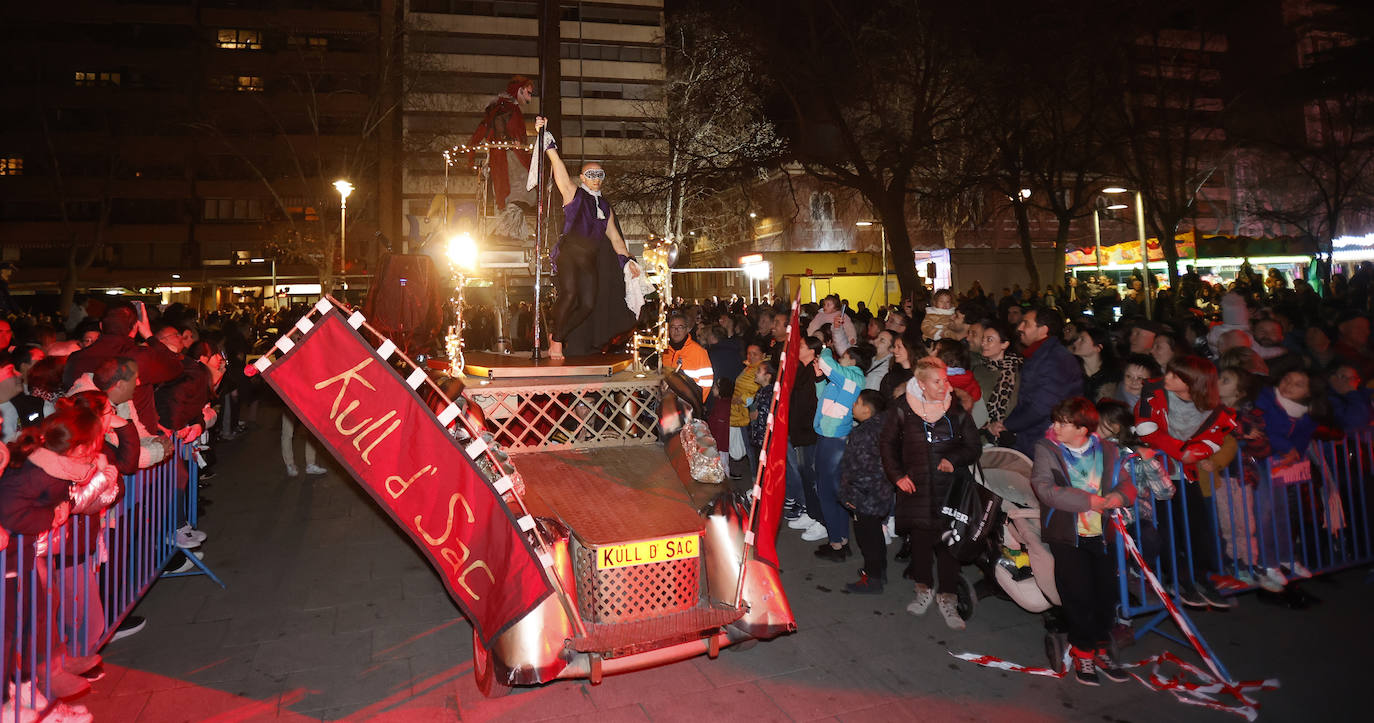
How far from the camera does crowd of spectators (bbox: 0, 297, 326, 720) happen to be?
3555 millimetres

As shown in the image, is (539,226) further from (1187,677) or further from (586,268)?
(1187,677)

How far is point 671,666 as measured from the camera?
4559 mm

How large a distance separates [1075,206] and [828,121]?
28.2 feet

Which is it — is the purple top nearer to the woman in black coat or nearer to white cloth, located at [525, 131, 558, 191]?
white cloth, located at [525, 131, 558, 191]

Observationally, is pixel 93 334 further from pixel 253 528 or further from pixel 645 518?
pixel 645 518

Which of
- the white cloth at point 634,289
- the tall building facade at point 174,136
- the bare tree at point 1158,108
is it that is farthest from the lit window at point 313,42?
the white cloth at point 634,289

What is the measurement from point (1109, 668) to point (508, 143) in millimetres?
5765

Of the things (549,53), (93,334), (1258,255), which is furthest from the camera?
(1258,255)

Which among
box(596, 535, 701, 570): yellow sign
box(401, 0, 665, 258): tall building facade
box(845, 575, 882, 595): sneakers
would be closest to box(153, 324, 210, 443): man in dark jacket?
box(596, 535, 701, 570): yellow sign

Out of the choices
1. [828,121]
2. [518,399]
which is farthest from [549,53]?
[828,121]

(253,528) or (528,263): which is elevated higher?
(528,263)

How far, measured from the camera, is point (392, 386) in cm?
338

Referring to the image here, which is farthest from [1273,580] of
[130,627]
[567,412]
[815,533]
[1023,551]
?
[130,627]

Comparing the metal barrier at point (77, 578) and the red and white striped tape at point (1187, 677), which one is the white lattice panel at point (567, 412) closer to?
the metal barrier at point (77, 578)
